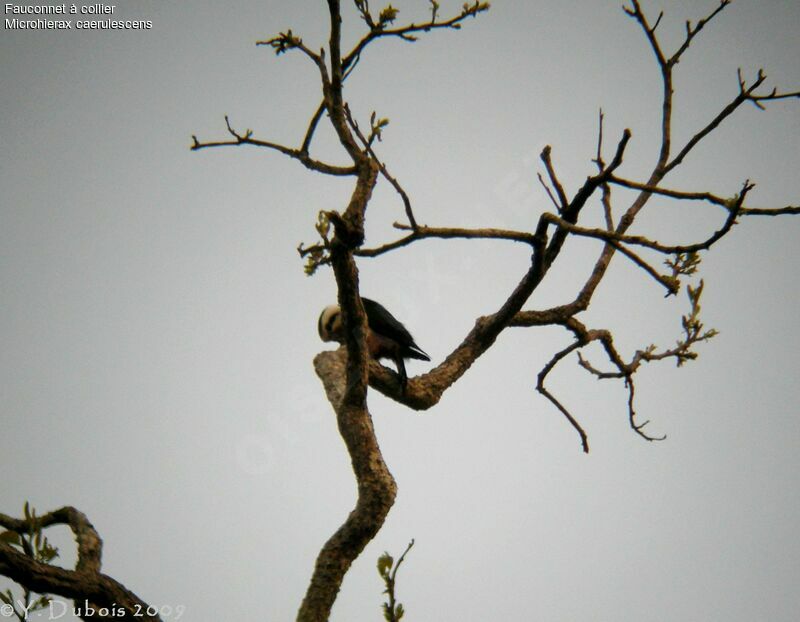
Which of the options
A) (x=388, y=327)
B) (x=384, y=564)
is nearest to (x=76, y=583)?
(x=384, y=564)

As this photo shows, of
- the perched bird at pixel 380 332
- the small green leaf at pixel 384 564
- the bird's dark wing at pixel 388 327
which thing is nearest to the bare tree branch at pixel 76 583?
the small green leaf at pixel 384 564

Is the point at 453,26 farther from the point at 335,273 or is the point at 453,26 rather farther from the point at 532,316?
the point at 335,273

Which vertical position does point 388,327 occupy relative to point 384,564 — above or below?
above

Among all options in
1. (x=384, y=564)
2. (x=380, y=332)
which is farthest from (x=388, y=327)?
(x=384, y=564)

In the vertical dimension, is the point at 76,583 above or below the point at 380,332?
below

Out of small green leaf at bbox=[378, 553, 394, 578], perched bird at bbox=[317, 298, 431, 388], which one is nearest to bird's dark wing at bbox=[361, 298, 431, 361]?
perched bird at bbox=[317, 298, 431, 388]

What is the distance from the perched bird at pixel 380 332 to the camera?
4.69 metres

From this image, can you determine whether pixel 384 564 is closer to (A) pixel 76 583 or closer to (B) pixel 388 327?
(A) pixel 76 583

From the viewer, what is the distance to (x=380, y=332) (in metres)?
4.77

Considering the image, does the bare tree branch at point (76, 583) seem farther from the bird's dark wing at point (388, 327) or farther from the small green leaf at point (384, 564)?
the bird's dark wing at point (388, 327)

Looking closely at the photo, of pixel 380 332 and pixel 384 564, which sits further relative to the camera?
pixel 380 332

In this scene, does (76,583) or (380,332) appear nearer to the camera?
(76,583)

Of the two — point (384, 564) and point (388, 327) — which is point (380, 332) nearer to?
point (388, 327)

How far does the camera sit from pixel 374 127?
3.04 m
